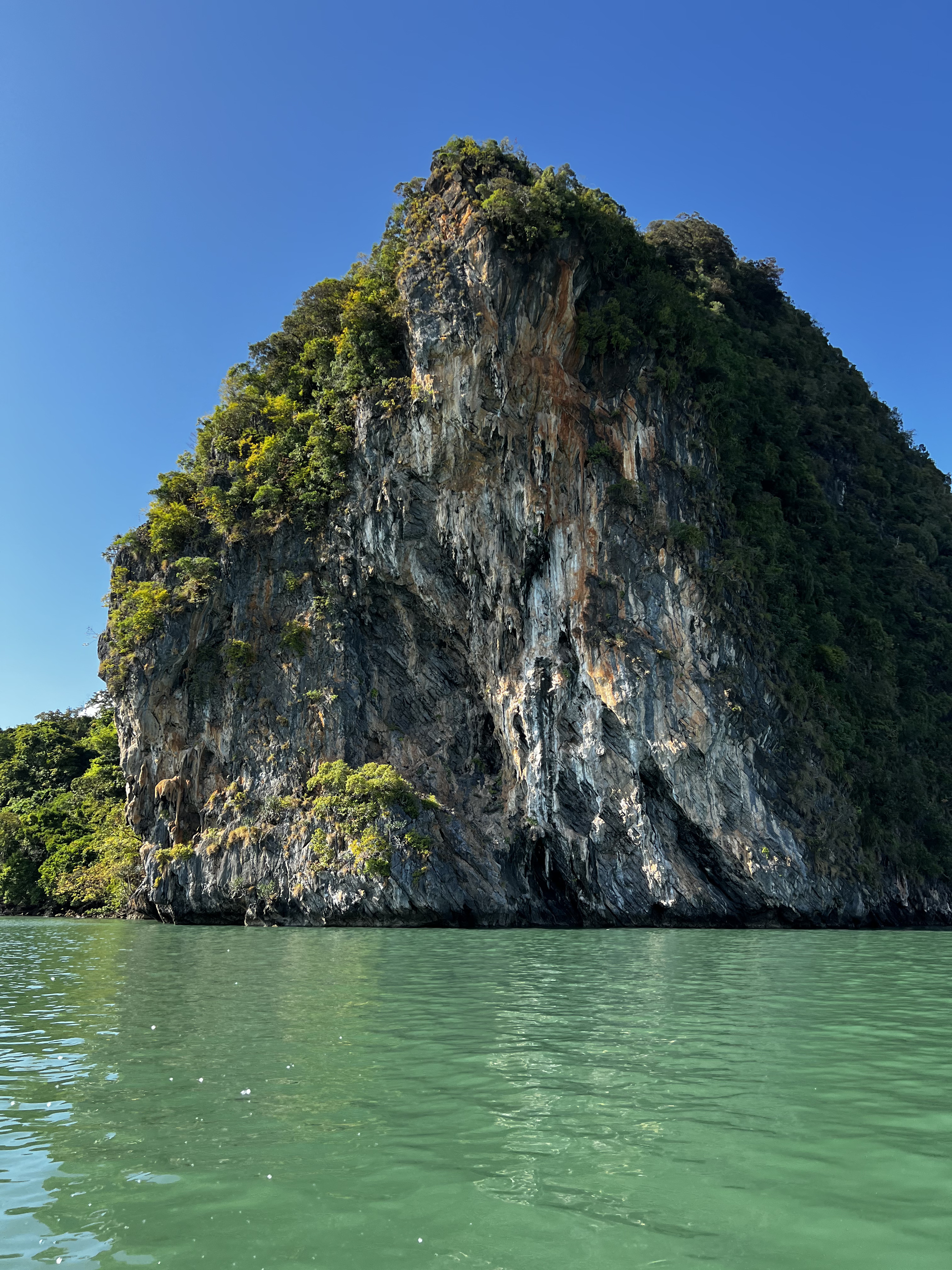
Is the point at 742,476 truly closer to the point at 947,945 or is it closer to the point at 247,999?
the point at 947,945

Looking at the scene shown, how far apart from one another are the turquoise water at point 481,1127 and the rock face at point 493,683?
48.6ft

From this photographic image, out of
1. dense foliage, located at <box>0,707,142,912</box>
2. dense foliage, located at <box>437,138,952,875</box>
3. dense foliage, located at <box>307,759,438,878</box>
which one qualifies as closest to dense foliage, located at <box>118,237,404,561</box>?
dense foliage, located at <box>437,138,952,875</box>

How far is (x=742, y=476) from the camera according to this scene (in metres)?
32.0

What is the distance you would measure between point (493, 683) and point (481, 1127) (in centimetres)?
2580

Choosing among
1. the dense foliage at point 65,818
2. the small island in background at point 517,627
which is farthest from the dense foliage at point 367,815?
the dense foliage at point 65,818

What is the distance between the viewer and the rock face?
26.0 meters

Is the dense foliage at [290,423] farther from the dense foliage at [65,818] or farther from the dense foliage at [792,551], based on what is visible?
the dense foliage at [65,818]

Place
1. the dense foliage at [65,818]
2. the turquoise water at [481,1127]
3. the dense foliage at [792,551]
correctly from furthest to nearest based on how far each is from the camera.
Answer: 1. the dense foliage at [65,818]
2. the dense foliage at [792,551]
3. the turquoise water at [481,1127]

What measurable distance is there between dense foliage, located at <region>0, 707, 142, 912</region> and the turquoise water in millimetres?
30703

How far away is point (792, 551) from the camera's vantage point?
32.3 meters

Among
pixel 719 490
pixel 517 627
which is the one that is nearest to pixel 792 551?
pixel 719 490

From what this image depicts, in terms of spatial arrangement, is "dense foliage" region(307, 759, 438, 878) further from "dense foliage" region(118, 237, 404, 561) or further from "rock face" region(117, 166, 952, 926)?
"dense foliage" region(118, 237, 404, 561)

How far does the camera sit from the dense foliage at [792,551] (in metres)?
28.2

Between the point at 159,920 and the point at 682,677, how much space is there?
2248cm
